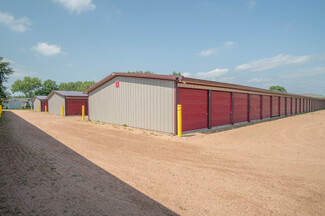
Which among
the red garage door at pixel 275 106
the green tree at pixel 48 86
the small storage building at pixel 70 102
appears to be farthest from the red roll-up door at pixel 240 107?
the green tree at pixel 48 86

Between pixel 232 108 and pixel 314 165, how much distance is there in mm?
9373

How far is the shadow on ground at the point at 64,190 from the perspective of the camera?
294 centimetres

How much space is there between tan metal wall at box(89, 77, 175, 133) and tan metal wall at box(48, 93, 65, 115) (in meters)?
12.0

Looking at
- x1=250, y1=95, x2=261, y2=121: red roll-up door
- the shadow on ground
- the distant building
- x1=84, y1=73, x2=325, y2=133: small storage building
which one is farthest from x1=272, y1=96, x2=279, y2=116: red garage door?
the distant building

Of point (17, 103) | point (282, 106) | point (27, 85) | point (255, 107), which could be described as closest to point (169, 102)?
point (255, 107)

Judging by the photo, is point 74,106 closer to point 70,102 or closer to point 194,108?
point 70,102

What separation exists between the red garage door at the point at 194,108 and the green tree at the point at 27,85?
93.8 m

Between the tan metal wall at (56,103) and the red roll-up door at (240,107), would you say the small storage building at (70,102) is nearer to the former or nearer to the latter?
the tan metal wall at (56,103)

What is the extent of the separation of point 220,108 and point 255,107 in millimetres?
6729

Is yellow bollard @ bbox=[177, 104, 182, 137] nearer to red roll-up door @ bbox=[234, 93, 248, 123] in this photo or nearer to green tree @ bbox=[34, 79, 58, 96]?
→ red roll-up door @ bbox=[234, 93, 248, 123]

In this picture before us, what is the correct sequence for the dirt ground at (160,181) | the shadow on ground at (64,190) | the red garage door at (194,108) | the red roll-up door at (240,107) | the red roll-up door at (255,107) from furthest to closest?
the red roll-up door at (255,107) → the red roll-up door at (240,107) → the red garage door at (194,108) → the dirt ground at (160,181) → the shadow on ground at (64,190)

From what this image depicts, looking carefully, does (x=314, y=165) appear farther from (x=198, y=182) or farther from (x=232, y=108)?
(x=232, y=108)

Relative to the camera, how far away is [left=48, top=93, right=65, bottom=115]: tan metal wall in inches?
1026

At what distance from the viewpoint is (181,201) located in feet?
10.9
